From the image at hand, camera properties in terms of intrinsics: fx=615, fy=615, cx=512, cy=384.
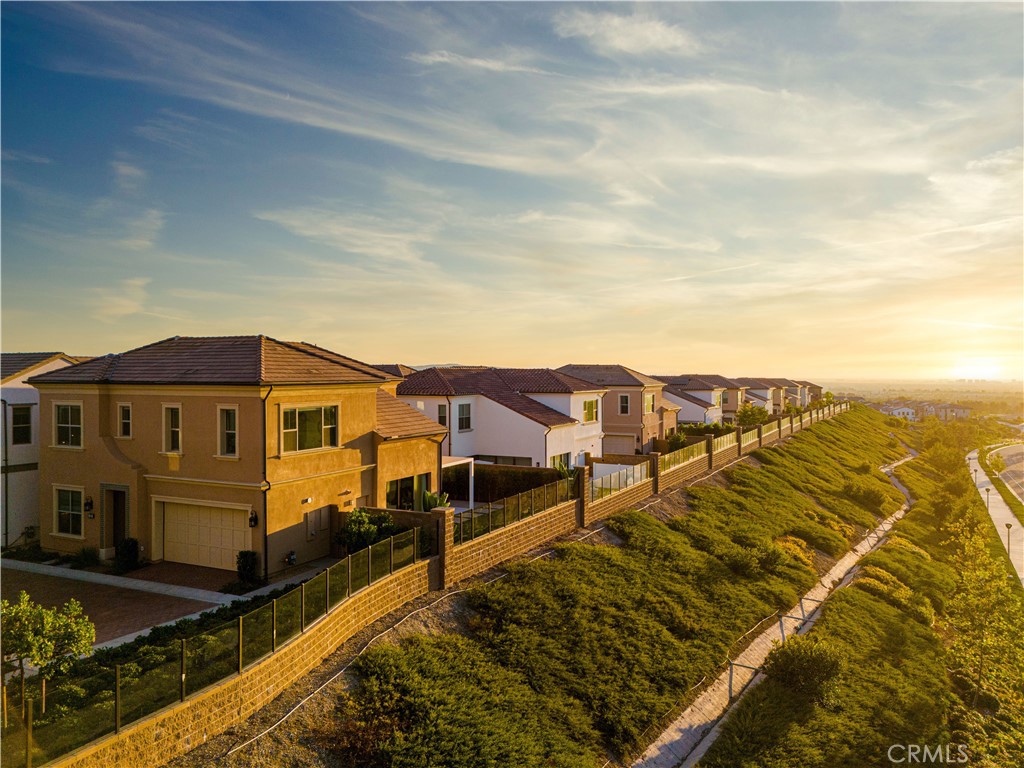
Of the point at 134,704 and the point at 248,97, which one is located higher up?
the point at 248,97

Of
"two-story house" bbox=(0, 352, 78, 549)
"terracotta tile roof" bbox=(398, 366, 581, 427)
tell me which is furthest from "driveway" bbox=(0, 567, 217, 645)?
"terracotta tile roof" bbox=(398, 366, 581, 427)

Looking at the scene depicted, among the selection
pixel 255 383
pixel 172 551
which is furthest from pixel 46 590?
pixel 255 383

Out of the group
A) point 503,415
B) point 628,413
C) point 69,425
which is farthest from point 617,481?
Result: point 69,425

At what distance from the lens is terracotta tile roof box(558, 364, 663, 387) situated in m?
51.6

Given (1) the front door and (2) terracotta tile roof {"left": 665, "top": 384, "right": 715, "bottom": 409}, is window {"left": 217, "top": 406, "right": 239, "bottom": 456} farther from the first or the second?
(2) terracotta tile roof {"left": 665, "top": 384, "right": 715, "bottom": 409}

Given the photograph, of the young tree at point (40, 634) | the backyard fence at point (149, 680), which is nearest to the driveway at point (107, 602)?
the backyard fence at point (149, 680)

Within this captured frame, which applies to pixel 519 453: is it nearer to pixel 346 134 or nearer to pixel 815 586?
pixel 815 586

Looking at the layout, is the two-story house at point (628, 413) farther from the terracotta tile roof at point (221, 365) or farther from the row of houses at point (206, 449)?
the terracotta tile roof at point (221, 365)

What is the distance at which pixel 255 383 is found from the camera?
2000cm

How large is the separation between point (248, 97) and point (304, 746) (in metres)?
20.2

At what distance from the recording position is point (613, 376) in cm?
5331

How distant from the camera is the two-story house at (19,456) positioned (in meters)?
24.5

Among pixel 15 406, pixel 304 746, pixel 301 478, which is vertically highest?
pixel 15 406

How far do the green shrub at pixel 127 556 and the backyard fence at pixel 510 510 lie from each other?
11240 mm
